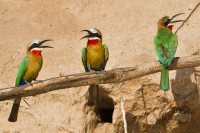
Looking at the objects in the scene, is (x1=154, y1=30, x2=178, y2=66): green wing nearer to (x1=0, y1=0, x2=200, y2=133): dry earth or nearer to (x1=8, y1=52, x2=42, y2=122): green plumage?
(x1=0, y1=0, x2=200, y2=133): dry earth

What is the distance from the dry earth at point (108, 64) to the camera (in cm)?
425

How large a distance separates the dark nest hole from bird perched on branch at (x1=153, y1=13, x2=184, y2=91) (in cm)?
138

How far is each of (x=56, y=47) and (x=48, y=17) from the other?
3.45 ft

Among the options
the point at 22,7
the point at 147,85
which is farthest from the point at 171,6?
the point at 22,7

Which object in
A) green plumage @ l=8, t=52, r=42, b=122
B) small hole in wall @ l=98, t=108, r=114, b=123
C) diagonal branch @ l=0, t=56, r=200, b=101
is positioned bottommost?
small hole in wall @ l=98, t=108, r=114, b=123

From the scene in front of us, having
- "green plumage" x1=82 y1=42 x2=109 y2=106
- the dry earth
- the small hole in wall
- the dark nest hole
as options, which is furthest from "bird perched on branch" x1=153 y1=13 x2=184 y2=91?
the small hole in wall

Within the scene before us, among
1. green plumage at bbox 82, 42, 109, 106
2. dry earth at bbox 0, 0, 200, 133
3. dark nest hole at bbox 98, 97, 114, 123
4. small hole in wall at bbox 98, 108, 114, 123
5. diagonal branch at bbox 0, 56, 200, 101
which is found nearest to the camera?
diagonal branch at bbox 0, 56, 200, 101

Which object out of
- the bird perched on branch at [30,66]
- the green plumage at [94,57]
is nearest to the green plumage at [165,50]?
the green plumage at [94,57]

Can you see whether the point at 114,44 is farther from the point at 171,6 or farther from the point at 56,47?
the point at 171,6

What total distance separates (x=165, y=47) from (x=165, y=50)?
0.24ft

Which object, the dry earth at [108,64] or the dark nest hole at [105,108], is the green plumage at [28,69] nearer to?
the dry earth at [108,64]

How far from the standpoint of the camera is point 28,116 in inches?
167

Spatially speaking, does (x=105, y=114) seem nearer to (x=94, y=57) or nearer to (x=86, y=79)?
(x=94, y=57)

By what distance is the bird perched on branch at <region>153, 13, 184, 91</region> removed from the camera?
3502mm
